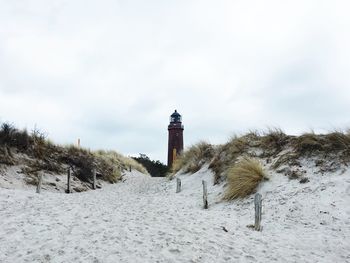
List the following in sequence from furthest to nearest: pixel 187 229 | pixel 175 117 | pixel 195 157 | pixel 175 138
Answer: pixel 175 117, pixel 175 138, pixel 195 157, pixel 187 229

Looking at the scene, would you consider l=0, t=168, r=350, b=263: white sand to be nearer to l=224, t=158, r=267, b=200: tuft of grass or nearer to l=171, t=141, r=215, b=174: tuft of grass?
l=224, t=158, r=267, b=200: tuft of grass

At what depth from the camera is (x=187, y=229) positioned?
349 inches

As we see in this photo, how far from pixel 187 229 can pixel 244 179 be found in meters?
4.74

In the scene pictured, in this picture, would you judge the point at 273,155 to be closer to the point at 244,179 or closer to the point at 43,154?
the point at 244,179

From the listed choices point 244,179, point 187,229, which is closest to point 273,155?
point 244,179

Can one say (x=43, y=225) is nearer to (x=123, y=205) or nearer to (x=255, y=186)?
(x=123, y=205)

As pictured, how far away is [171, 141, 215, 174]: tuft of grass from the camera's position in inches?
779

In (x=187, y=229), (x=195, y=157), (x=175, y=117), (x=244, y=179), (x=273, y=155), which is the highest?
(x=175, y=117)

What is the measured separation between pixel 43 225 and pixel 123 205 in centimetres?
395

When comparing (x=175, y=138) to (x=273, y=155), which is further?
(x=175, y=138)

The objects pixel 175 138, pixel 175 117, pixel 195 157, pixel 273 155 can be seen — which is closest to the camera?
pixel 273 155

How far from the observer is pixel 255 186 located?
12.7 meters

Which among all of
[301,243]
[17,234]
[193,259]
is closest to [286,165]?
[301,243]

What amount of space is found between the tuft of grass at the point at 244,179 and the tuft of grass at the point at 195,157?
19.4 feet
